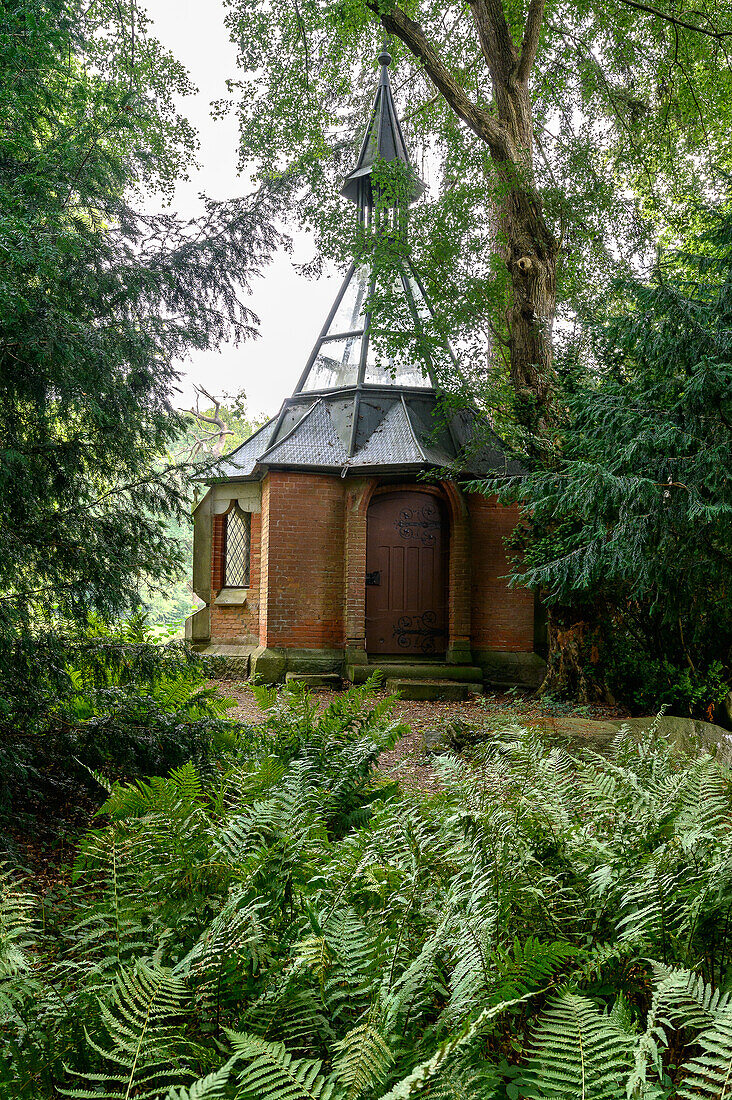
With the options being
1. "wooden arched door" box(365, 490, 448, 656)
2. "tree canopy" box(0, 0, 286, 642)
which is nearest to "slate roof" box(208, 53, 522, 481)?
"wooden arched door" box(365, 490, 448, 656)

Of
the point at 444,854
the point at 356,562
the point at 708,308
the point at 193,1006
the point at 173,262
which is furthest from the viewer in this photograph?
the point at 356,562

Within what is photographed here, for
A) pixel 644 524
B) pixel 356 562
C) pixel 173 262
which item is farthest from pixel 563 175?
pixel 173 262

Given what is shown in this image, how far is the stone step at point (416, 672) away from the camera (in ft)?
36.3

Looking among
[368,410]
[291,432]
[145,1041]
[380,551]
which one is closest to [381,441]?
[368,410]

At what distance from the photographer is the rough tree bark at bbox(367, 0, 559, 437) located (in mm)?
10398

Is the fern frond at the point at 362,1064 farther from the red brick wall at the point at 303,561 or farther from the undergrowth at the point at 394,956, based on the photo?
the red brick wall at the point at 303,561

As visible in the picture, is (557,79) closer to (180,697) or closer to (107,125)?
(107,125)

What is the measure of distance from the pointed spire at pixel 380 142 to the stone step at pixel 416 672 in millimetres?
9028

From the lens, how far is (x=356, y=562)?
38.2ft

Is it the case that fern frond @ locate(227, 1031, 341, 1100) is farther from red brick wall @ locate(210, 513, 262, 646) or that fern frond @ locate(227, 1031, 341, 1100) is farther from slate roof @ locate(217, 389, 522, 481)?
red brick wall @ locate(210, 513, 262, 646)

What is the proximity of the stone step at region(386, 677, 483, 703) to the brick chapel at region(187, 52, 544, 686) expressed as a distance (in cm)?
42

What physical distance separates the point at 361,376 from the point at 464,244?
9.09 ft

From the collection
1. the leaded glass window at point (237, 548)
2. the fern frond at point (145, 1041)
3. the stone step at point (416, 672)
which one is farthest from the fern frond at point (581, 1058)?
the leaded glass window at point (237, 548)

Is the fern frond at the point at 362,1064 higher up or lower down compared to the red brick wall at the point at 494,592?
lower down
